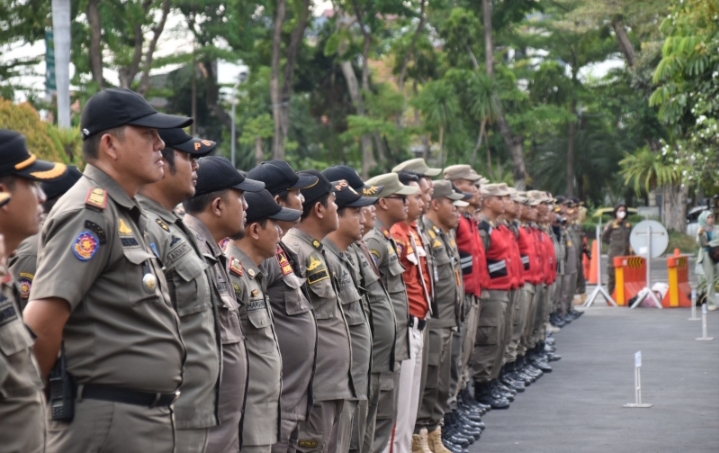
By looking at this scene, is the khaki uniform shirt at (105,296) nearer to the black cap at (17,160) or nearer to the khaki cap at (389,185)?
the black cap at (17,160)

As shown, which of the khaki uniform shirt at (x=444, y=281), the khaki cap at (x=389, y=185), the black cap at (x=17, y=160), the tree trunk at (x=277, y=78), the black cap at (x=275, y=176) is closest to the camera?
the black cap at (x=17, y=160)

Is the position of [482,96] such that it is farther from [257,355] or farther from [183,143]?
[183,143]

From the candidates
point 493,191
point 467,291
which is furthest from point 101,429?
point 493,191

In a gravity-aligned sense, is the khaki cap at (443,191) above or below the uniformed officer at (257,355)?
above

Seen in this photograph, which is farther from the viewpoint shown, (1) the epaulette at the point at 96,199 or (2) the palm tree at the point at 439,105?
(2) the palm tree at the point at 439,105

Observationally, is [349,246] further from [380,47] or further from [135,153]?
[380,47]

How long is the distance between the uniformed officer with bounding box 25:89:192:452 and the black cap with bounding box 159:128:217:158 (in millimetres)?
638

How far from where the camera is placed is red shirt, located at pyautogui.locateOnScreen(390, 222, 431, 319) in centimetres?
877

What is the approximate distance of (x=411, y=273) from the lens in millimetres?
8852

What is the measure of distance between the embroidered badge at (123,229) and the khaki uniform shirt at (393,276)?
4219 millimetres

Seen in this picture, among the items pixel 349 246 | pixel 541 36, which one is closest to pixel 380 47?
pixel 541 36

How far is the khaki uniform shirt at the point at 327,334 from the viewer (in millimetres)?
6195

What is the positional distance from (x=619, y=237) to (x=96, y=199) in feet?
75.1

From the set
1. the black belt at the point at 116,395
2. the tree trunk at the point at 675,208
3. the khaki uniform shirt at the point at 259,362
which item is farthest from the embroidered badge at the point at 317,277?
the tree trunk at the point at 675,208
